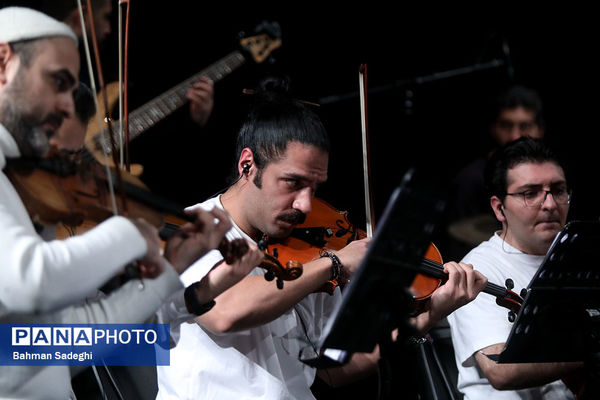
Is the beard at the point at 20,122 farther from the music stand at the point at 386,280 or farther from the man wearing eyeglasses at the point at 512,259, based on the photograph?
the man wearing eyeglasses at the point at 512,259

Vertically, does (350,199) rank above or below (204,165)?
below

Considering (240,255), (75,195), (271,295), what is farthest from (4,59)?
(271,295)

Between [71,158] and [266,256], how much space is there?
63 cm

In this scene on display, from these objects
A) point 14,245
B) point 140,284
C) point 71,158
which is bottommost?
point 140,284

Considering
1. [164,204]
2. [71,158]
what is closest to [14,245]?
[71,158]

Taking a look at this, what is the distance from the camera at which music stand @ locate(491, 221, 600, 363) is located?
2275 millimetres

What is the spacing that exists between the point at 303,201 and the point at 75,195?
38.9 inches

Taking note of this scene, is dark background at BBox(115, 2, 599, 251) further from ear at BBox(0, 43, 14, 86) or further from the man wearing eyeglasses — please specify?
ear at BBox(0, 43, 14, 86)

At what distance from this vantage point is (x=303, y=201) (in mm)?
2314

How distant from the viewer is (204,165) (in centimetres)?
331

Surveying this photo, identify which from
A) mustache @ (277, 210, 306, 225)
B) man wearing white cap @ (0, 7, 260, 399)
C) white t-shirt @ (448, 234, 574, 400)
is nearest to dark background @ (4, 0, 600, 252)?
white t-shirt @ (448, 234, 574, 400)

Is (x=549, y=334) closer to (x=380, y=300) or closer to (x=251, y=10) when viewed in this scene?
(x=380, y=300)

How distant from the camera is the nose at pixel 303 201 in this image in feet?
7.56

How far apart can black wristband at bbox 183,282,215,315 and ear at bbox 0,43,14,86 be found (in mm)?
743
